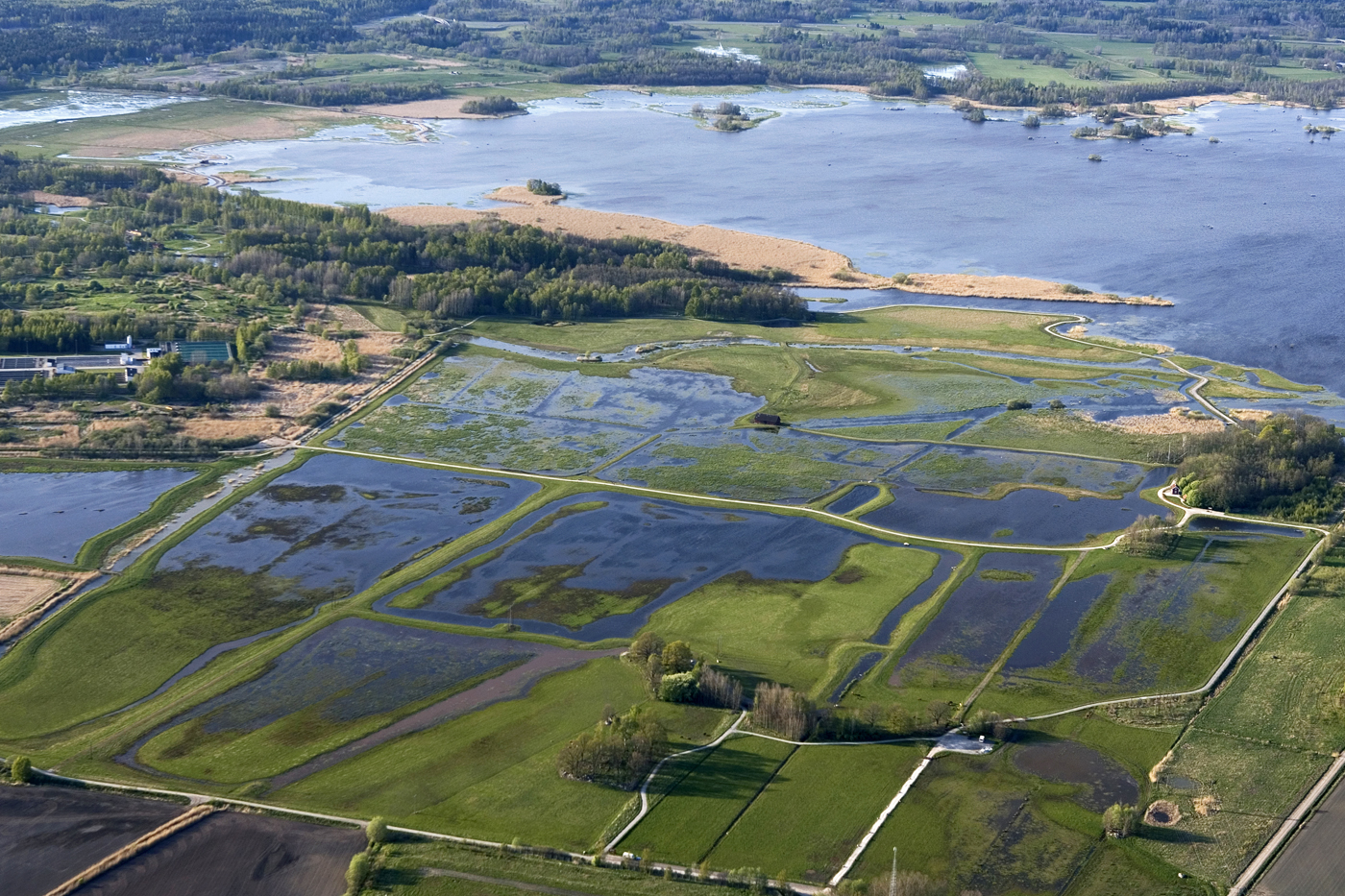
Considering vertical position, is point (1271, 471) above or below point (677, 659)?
above

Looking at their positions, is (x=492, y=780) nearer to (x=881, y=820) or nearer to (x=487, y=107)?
(x=881, y=820)

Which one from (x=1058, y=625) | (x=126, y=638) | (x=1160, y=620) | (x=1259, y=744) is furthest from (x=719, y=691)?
(x=126, y=638)

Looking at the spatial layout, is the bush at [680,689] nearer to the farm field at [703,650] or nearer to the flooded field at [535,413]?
the farm field at [703,650]

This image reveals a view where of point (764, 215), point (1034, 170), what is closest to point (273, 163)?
point (764, 215)

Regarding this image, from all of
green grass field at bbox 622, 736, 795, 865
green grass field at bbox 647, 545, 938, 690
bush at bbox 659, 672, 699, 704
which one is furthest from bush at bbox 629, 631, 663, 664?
green grass field at bbox 622, 736, 795, 865

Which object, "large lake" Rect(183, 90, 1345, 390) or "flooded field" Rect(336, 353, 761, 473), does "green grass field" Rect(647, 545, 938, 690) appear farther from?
"large lake" Rect(183, 90, 1345, 390)

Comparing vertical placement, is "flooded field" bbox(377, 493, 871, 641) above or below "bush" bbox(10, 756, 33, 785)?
below
